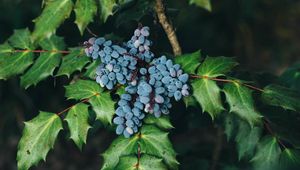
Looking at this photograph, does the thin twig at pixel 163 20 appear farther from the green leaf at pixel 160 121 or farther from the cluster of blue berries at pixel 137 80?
the green leaf at pixel 160 121

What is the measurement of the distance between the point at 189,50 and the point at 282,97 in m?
1.15

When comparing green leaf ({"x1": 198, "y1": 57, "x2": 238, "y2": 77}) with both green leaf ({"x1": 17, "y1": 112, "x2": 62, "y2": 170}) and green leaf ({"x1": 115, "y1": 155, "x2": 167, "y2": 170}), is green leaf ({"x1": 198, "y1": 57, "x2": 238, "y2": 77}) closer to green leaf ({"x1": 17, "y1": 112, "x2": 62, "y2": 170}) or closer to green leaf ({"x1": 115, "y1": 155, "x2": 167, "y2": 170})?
green leaf ({"x1": 115, "y1": 155, "x2": 167, "y2": 170})

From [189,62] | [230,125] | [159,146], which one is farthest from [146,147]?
[230,125]

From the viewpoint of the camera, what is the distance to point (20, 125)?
3.16m

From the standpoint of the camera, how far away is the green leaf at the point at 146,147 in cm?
129

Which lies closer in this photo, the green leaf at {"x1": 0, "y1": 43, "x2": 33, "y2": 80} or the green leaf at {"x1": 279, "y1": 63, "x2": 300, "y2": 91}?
the green leaf at {"x1": 0, "y1": 43, "x2": 33, "y2": 80}

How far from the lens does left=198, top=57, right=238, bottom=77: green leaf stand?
135 cm

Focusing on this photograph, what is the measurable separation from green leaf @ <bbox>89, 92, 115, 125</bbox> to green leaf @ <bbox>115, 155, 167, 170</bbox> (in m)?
0.13

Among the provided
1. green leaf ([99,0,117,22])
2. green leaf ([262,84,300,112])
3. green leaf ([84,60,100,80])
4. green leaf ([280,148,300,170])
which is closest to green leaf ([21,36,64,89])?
green leaf ([84,60,100,80])

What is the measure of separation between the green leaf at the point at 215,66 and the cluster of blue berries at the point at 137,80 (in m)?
0.08

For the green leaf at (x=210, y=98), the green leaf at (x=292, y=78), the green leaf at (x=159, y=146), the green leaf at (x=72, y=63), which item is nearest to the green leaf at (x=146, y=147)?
the green leaf at (x=159, y=146)

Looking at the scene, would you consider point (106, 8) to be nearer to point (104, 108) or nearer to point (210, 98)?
point (104, 108)

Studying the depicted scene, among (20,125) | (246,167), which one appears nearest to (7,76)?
(246,167)

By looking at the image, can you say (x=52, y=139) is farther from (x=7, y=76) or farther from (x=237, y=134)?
(x=237, y=134)
